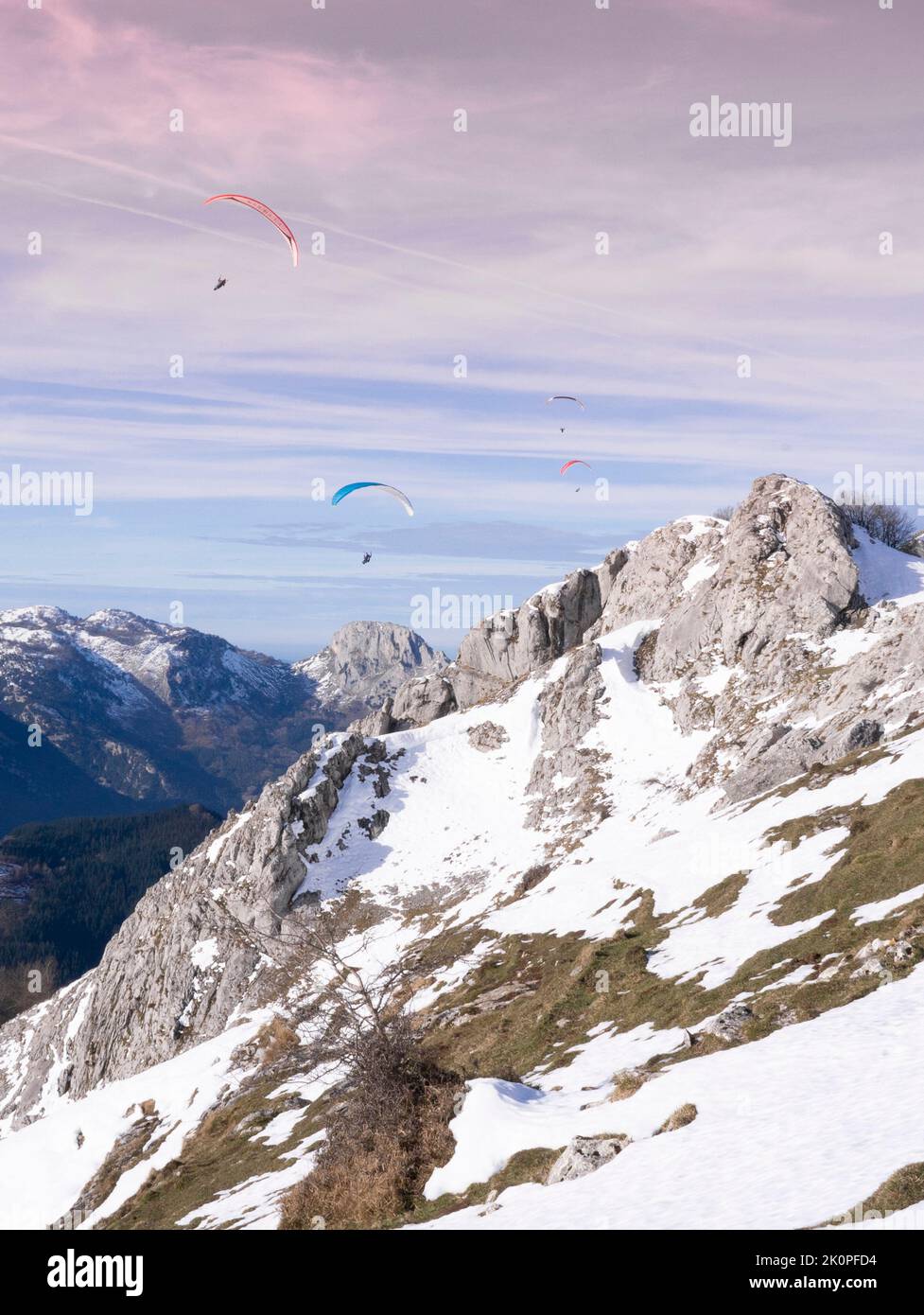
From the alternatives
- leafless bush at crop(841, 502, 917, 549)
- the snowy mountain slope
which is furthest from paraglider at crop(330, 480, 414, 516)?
leafless bush at crop(841, 502, 917, 549)

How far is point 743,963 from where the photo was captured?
2953 centimetres

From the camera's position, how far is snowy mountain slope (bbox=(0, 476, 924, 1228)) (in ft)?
60.6

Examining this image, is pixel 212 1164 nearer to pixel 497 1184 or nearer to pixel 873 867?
pixel 497 1184

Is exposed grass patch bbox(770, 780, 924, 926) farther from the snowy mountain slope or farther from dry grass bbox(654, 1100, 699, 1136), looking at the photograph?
dry grass bbox(654, 1100, 699, 1136)

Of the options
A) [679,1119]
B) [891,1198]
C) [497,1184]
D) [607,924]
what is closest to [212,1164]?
[497,1184]

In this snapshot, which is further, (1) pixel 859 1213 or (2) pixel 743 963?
(2) pixel 743 963

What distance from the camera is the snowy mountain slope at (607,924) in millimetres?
18469

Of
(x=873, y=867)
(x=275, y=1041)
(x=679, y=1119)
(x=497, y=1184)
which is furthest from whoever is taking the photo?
(x=275, y=1041)

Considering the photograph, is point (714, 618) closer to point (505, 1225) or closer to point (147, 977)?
point (147, 977)

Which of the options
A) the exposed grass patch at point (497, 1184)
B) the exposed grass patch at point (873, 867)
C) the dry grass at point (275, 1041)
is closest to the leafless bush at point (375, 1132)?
the exposed grass patch at point (497, 1184)

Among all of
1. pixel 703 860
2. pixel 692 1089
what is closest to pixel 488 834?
pixel 703 860

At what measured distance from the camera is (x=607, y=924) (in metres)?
43.3
